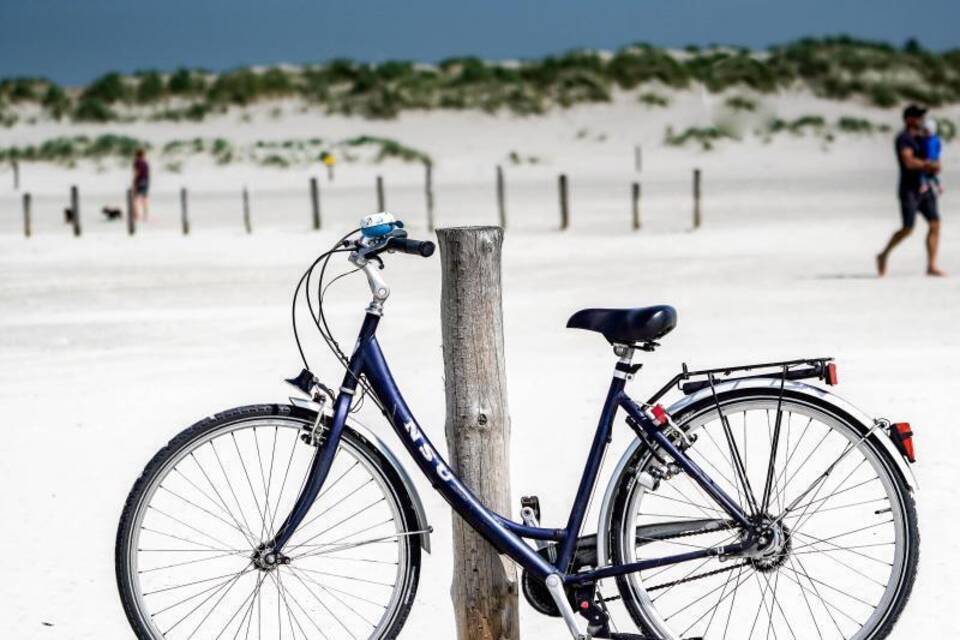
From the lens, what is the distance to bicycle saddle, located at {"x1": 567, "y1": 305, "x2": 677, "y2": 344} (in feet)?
12.8

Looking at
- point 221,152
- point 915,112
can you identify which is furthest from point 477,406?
point 221,152

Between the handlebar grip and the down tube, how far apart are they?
256 mm

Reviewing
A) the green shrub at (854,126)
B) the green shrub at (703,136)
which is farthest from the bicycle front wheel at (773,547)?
the green shrub at (854,126)

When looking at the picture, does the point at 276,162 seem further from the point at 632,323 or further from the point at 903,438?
the point at 903,438

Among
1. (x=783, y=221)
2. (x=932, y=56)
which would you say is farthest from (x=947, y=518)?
(x=932, y=56)

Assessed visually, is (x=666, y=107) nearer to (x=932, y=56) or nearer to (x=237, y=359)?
(x=932, y=56)

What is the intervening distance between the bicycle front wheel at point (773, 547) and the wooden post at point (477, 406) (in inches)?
14.7

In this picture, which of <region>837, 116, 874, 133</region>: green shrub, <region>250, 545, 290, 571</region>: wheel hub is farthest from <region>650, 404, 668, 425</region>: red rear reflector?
<region>837, 116, 874, 133</region>: green shrub

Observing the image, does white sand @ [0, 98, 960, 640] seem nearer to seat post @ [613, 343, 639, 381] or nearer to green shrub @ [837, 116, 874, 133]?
seat post @ [613, 343, 639, 381]

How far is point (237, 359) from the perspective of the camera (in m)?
11.1

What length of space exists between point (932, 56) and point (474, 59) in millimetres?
24566

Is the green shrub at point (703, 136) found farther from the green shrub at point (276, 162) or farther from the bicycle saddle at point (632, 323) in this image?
the bicycle saddle at point (632, 323)

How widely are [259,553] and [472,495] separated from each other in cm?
60

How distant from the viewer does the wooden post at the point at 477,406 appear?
4145mm
